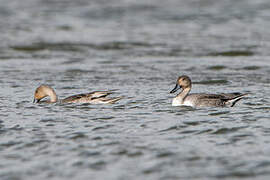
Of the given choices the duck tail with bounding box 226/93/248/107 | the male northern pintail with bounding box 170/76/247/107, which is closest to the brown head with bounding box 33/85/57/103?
the male northern pintail with bounding box 170/76/247/107

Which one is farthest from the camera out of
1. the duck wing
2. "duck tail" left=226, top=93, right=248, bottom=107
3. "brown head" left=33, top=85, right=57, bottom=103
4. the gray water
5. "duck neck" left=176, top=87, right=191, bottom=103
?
"brown head" left=33, top=85, right=57, bottom=103

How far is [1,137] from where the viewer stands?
375 inches

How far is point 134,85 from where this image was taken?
1500 centimetres

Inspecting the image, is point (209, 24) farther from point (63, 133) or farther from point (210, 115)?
point (63, 133)

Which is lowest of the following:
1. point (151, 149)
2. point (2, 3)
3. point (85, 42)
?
point (151, 149)

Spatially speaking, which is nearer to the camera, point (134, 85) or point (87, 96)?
point (87, 96)

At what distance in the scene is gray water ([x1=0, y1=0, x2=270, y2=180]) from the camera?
320 inches

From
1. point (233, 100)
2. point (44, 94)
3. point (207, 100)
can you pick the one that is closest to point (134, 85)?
point (44, 94)

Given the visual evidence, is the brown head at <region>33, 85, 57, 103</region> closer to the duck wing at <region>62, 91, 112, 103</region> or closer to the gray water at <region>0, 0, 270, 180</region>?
the gray water at <region>0, 0, 270, 180</region>

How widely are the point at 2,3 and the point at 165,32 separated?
9744 mm

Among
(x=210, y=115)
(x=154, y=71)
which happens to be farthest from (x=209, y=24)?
(x=210, y=115)

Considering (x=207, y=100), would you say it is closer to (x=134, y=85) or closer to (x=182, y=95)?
(x=182, y=95)

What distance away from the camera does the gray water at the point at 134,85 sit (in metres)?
8.12

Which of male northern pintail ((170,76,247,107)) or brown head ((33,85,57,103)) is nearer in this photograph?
male northern pintail ((170,76,247,107))
